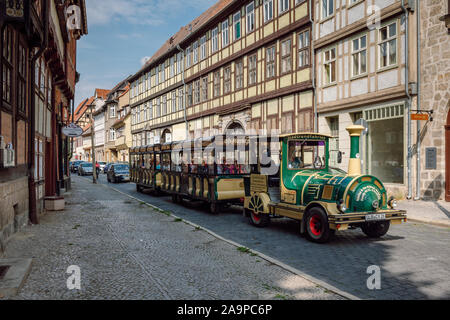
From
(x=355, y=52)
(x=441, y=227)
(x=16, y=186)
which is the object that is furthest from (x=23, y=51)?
(x=355, y=52)

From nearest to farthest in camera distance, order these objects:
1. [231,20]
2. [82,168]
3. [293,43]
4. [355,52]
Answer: [355,52] < [293,43] < [231,20] < [82,168]

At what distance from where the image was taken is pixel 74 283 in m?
5.40

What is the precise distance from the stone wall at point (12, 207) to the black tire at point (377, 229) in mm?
7027

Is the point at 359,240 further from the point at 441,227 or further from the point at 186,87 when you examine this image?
the point at 186,87

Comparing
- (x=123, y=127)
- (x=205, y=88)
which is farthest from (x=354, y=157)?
(x=123, y=127)

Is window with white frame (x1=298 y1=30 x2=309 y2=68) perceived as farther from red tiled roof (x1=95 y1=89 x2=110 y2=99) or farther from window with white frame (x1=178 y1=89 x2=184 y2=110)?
red tiled roof (x1=95 y1=89 x2=110 y2=99)

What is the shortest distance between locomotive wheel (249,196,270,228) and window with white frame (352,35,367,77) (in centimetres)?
923

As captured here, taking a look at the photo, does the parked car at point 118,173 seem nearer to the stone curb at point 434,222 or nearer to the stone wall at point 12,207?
the stone wall at point 12,207

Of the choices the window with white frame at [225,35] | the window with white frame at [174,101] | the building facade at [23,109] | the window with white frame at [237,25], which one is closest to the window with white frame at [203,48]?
the window with white frame at [225,35]

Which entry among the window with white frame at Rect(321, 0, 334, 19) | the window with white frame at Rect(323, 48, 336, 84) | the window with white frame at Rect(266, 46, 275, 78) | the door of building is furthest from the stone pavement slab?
the window with white frame at Rect(266, 46, 275, 78)

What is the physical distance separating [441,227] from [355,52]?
9.21 metres

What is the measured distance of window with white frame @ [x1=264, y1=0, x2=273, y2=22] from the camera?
22.2 meters

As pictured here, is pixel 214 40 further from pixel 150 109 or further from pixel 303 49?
pixel 150 109

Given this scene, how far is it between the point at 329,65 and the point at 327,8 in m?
2.52
